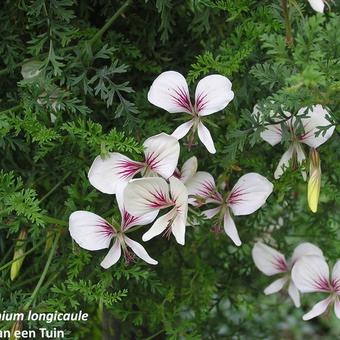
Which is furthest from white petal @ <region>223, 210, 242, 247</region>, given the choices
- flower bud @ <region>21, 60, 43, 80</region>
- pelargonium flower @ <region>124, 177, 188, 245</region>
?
flower bud @ <region>21, 60, 43, 80</region>

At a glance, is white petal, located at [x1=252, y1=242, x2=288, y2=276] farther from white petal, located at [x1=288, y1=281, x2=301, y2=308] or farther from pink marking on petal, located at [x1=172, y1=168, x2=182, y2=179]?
pink marking on petal, located at [x1=172, y1=168, x2=182, y2=179]

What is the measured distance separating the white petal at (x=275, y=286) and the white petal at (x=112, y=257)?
0.34m

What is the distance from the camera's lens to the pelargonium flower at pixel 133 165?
96 centimetres

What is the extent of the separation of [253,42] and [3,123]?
0.38 metres

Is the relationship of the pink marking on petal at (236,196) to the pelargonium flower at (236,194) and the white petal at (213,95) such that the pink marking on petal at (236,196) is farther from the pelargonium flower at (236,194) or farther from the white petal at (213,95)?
the white petal at (213,95)

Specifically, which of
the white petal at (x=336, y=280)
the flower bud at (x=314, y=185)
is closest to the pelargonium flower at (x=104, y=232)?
the flower bud at (x=314, y=185)

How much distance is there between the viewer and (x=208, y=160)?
46.5 inches

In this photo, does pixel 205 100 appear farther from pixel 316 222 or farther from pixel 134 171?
pixel 316 222

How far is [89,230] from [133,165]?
4.2 inches

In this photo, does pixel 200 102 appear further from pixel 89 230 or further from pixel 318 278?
pixel 318 278

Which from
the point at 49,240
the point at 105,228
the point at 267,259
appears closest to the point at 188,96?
the point at 105,228

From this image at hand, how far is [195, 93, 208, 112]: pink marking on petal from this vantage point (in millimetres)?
983

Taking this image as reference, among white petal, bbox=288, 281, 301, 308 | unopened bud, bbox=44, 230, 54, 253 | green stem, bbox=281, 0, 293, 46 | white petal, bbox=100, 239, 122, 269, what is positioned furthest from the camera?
white petal, bbox=288, 281, 301, 308

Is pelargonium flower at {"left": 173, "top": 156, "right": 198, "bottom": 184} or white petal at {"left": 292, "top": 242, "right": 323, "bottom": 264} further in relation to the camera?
white petal at {"left": 292, "top": 242, "right": 323, "bottom": 264}
